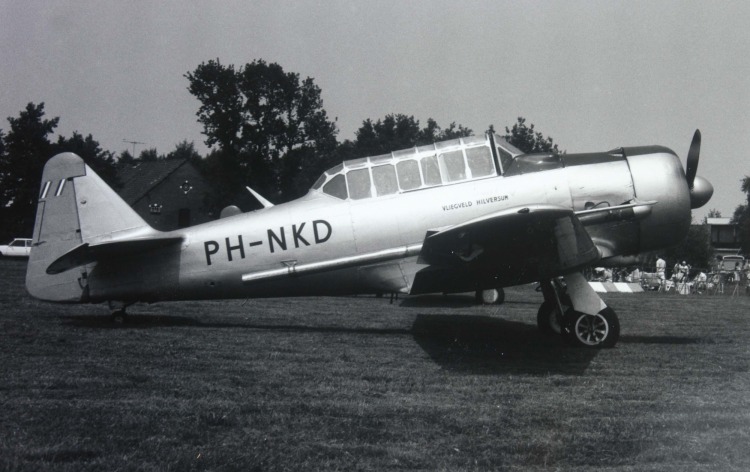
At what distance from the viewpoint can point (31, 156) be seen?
131 ft

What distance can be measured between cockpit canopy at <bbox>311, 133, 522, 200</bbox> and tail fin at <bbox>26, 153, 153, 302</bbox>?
10.5 ft

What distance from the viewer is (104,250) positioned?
345 inches

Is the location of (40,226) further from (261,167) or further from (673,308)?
(261,167)

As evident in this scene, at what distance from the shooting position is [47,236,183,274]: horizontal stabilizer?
8.47 m

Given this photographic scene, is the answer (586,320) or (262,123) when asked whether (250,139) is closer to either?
(262,123)

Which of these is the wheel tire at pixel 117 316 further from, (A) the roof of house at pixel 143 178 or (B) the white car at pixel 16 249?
(A) the roof of house at pixel 143 178

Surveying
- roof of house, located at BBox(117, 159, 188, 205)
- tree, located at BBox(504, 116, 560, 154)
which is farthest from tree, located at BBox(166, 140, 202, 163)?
tree, located at BBox(504, 116, 560, 154)

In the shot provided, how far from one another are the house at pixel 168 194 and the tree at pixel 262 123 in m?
7.59

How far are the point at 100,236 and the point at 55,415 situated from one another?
5078mm

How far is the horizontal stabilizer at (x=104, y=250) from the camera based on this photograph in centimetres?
847

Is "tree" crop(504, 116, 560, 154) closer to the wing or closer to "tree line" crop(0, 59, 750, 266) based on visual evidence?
"tree line" crop(0, 59, 750, 266)

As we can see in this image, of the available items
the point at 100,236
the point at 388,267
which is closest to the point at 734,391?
the point at 388,267

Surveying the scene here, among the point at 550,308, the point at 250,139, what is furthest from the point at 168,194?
the point at 550,308

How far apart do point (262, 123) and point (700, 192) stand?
36.7 m
